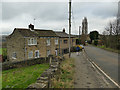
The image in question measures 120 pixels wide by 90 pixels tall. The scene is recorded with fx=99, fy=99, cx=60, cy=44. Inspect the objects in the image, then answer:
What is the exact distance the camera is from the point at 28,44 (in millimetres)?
20203

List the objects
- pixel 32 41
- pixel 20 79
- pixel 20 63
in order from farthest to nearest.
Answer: pixel 32 41
pixel 20 63
pixel 20 79

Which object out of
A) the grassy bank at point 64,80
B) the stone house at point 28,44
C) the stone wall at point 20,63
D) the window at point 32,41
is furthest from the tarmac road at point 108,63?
the window at point 32,41

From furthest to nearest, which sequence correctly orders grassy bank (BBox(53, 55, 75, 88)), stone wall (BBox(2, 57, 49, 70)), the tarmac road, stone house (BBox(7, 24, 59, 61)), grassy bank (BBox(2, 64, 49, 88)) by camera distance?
stone house (BBox(7, 24, 59, 61)), stone wall (BBox(2, 57, 49, 70)), the tarmac road, grassy bank (BBox(2, 64, 49, 88)), grassy bank (BBox(53, 55, 75, 88))

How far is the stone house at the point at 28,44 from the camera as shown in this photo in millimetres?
20062

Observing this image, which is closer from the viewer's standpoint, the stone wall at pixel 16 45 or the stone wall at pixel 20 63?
the stone wall at pixel 20 63

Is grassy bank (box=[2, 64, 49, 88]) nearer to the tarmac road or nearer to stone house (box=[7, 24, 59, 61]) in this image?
the tarmac road

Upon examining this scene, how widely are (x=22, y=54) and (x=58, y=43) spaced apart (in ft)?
34.5

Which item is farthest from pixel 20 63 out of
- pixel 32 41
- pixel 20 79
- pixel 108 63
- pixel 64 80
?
pixel 108 63

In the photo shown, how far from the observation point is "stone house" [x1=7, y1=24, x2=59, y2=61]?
20.1 metres

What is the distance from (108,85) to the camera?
5.76 m

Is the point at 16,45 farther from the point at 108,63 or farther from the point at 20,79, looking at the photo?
the point at 108,63

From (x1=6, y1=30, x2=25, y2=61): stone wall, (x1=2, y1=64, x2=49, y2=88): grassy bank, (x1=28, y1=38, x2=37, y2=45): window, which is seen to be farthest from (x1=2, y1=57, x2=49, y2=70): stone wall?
(x1=28, y1=38, x2=37, y2=45): window

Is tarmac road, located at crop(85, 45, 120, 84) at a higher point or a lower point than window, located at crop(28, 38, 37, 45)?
lower

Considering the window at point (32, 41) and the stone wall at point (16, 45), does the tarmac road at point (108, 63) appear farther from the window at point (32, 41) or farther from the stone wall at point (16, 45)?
the stone wall at point (16, 45)
